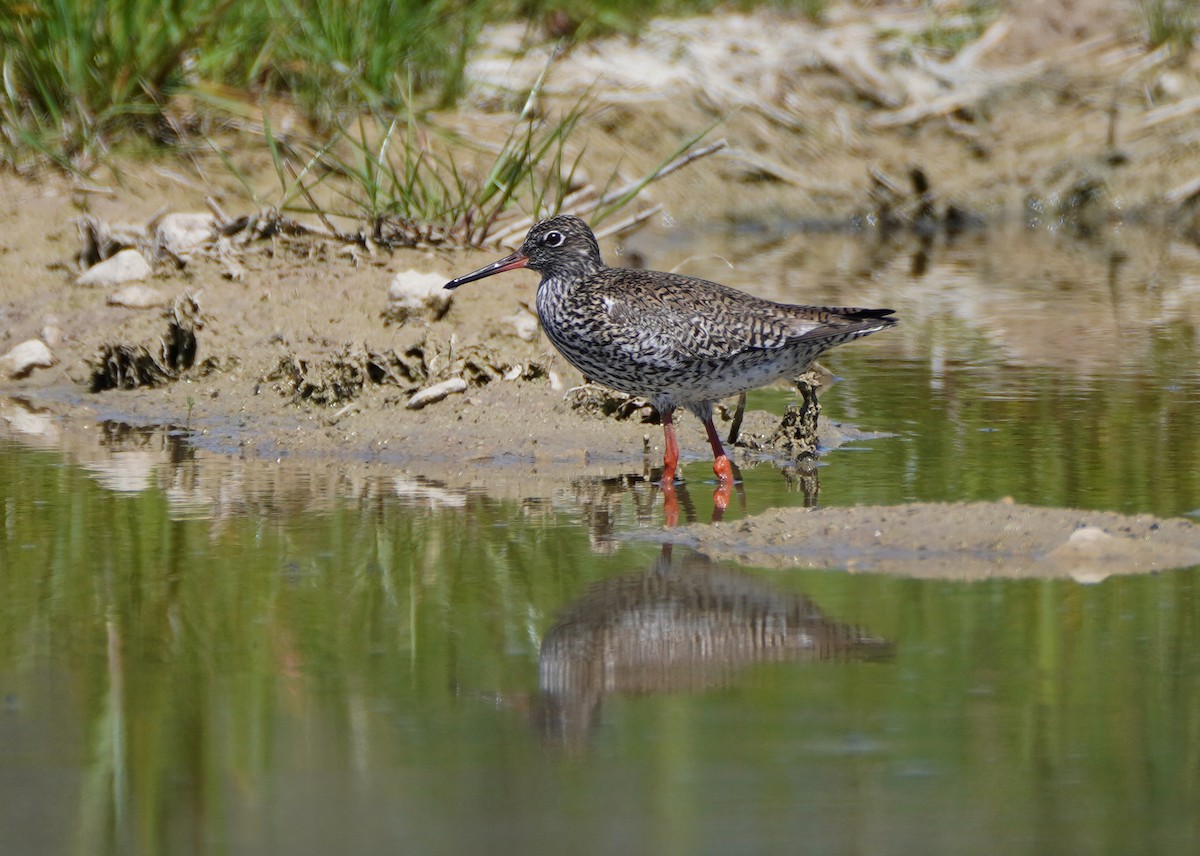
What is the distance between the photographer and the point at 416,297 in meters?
8.98

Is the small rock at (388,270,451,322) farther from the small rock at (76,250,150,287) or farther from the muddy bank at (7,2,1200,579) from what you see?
the small rock at (76,250,150,287)

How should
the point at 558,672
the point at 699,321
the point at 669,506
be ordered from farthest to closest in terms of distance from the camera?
1. the point at 699,321
2. the point at 669,506
3. the point at 558,672

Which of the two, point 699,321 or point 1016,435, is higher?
point 699,321

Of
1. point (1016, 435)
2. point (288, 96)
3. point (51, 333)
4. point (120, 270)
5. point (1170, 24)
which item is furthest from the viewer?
point (1170, 24)

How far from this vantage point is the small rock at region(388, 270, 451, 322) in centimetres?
900

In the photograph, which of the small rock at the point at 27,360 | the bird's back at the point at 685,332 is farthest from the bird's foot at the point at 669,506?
the small rock at the point at 27,360

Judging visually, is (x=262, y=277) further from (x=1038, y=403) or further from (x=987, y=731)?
(x=987, y=731)

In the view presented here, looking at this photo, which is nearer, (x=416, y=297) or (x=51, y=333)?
(x=416, y=297)

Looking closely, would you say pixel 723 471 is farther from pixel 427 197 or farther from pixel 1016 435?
pixel 427 197

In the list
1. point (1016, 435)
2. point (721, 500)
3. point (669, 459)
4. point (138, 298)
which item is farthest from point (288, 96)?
point (721, 500)

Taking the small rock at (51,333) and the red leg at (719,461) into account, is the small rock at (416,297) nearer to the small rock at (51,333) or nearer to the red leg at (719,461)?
the small rock at (51,333)

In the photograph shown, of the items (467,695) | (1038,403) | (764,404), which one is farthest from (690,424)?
(467,695)

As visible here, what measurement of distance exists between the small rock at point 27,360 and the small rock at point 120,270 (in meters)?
0.68

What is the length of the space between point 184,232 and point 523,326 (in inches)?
82.9
